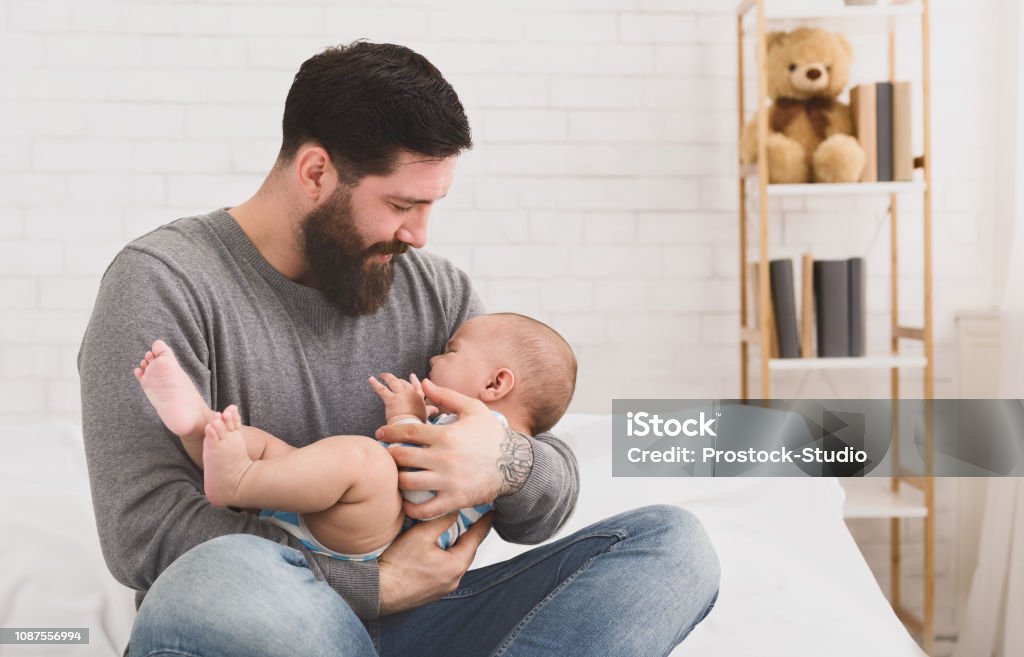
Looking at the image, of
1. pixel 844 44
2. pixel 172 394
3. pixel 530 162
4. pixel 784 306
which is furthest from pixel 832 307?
pixel 172 394

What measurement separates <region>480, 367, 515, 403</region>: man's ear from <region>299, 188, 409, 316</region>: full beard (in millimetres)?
231

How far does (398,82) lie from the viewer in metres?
1.38

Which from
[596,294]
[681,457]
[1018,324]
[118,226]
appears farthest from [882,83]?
[118,226]

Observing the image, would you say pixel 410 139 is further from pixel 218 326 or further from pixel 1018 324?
pixel 1018 324

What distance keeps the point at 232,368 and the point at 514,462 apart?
405mm

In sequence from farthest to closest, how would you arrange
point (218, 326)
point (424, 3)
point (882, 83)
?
point (424, 3)
point (882, 83)
point (218, 326)

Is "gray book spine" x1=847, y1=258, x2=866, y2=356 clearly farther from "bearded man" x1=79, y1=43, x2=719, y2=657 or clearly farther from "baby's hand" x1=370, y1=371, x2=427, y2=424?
"baby's hand" x1=370, y1=371, x2=427, y2=424

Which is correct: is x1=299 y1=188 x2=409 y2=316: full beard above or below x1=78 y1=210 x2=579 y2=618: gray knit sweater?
above

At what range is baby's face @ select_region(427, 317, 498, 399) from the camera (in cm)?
149

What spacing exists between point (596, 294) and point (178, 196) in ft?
4.01

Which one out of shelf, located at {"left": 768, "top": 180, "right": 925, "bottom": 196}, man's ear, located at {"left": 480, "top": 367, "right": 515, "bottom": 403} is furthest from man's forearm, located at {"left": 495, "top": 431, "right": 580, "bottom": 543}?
shelf, located at {"left": 768, "top": 180, "right": 925, "bottom": 196}

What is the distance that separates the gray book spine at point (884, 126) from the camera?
2592mm

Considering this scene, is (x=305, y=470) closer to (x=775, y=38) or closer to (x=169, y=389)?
(x=169, y=389)

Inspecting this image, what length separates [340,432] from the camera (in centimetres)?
144
